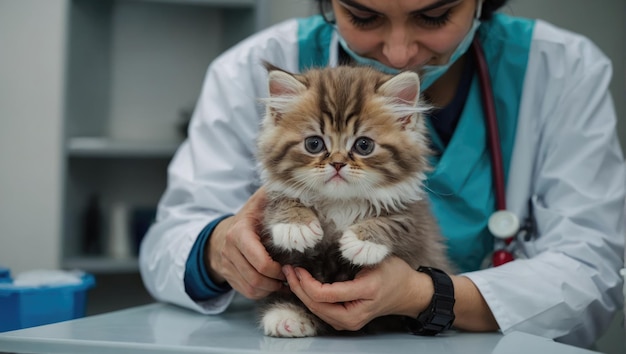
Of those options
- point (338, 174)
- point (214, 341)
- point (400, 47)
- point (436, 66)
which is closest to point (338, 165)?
point (338, 174)

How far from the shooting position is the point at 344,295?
1.32 meters

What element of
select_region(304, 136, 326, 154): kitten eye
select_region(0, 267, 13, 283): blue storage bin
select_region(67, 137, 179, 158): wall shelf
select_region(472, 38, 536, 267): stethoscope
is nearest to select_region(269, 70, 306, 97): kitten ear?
select_region(304, 136, 326, 154): kitten eye

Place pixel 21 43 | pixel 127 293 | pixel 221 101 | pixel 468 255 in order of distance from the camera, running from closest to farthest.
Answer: pixel 468 255 → pixel 221 101 → pixel 21 43 → pixel 127 293

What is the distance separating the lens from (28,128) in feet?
11.5

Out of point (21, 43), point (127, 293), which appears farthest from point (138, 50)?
point (127, 293)

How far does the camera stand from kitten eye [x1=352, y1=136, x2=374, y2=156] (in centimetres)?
133

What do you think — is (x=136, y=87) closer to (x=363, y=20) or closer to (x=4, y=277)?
(x=4, y=277)

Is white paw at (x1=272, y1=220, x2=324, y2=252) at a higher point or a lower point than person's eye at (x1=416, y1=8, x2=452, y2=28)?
lower

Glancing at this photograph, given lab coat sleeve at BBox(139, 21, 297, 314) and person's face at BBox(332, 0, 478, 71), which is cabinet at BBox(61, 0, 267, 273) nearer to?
lab coat sleeve at BBox(139, 21, 297, 314)

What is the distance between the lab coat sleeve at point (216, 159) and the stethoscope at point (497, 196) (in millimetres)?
553

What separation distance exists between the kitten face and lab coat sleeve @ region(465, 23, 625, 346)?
0.35m

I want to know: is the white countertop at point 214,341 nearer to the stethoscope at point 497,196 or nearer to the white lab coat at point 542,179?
the white lab coat at point 542,179

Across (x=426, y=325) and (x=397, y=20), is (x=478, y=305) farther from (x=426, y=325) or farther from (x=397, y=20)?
Result: (x=397, y=20)

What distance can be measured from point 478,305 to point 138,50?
109 inches
